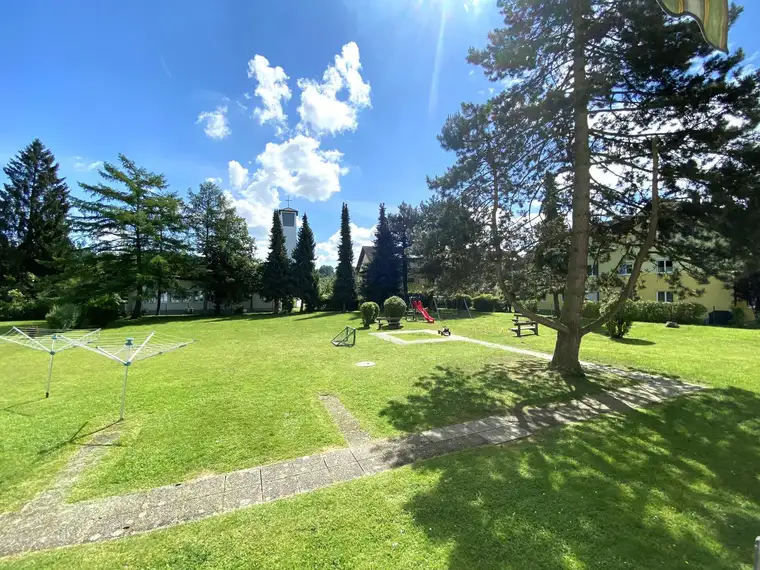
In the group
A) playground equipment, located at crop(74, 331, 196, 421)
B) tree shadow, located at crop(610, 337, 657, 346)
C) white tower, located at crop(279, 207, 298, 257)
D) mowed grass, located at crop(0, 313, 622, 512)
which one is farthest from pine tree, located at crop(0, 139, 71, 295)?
tree shadow, located at crop(610, 337, 657, 346)

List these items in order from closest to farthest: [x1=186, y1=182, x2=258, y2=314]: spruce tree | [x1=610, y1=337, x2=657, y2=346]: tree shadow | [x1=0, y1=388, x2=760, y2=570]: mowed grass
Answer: [x1=0, y1=388, x2=760, y2=570]: mowed grass < [x1=610, y1=337, x2=657, y2=346]: tree shadow < [x1=186, y1=182, x2=258, y2=314]: spruce tree

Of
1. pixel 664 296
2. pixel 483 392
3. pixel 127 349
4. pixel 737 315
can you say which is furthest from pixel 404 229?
pixel 127 349

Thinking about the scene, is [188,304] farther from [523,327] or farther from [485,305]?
[523,327]

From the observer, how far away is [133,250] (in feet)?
83.7

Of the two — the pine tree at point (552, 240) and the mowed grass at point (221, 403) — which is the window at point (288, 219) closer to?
the mowed grass at point (221, 403)

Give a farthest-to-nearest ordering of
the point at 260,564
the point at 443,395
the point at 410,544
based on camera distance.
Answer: the point at 443,395
the point at 410,544
the point at 260,564

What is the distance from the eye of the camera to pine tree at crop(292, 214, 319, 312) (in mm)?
32250

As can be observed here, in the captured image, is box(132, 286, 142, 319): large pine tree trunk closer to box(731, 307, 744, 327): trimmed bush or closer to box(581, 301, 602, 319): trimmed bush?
box(581, 301, 602, 319): trimmed bush

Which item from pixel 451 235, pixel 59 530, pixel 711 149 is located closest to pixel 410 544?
pixel 59 530

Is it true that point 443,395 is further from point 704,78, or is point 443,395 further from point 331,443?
point 704,78

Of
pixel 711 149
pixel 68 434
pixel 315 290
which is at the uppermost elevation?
pixel 711 149

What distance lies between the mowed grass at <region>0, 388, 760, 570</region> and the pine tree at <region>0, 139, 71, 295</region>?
116 ft

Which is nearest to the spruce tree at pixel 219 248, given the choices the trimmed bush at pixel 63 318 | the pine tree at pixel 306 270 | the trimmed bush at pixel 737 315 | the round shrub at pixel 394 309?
the pine tree at pixel 306 270

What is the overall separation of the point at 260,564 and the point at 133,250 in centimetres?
3000
